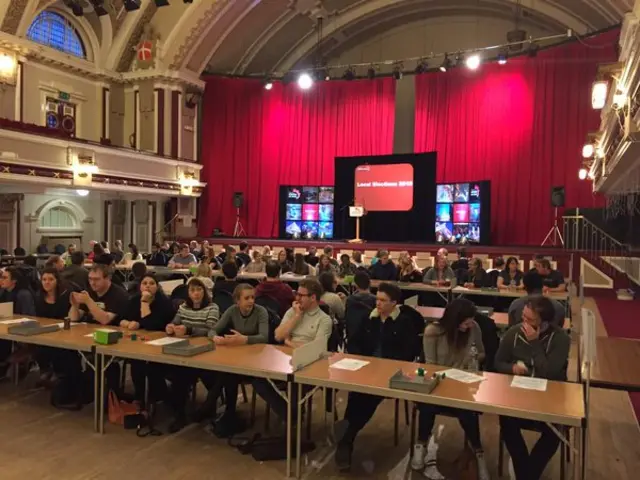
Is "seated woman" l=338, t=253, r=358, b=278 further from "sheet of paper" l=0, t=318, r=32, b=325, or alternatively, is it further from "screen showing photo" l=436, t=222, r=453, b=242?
"screen showing photo" l=436, t=222, r=453, b=242

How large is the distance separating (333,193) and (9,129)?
8836 millimetres

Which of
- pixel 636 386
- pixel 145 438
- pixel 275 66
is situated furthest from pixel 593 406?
pixel 275 66

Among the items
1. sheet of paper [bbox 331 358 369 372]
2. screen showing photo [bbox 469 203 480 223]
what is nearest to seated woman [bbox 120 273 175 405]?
sheet of paper [bbox 331 358 369 372]

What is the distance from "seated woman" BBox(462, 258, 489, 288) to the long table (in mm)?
4697

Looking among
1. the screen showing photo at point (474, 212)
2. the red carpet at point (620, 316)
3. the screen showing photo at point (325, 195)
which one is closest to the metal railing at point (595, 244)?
the red carpet at point (620, 316)

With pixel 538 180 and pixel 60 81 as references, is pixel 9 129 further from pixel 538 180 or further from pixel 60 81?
pixel 538 180

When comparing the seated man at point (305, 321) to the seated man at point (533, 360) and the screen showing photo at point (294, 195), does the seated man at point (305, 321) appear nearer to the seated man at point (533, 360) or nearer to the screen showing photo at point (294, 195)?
the seated man at point (533, 360)

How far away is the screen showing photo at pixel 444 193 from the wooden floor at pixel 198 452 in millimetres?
10789

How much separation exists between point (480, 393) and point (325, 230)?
45.0ft

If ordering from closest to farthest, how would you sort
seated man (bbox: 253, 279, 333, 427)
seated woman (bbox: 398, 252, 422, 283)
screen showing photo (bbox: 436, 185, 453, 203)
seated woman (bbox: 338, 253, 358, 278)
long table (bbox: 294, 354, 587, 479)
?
long table (bbox: 294, 354, 587, 479) < seated man (bbox: 253, 279, 333, 427) < seated woman (bbox: 398, 252, 422, 283) < seated woman (bbox: 338, 253, 358, 278) < screen showing photo (bbox: 436, 185, 453, 203)

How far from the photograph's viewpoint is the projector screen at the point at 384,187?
1566 centimetres

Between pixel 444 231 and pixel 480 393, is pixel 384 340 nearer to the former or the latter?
pixel 480 393

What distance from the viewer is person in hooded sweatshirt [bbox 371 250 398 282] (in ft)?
28.7

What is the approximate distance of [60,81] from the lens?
14.7 meters
